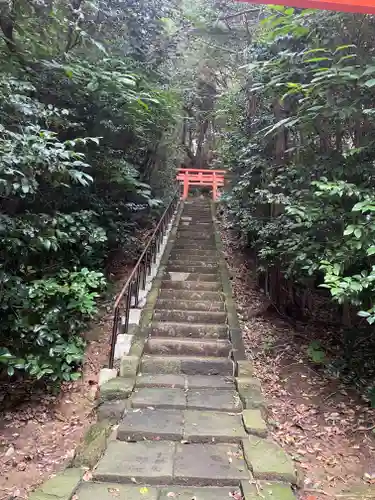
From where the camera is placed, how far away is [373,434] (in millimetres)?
3693

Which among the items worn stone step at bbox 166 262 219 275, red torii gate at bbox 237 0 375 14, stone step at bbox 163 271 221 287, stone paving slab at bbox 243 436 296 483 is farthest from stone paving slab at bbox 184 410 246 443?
worn stone step at bbox 166 262 219 275

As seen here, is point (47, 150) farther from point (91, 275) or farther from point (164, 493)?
point (164, 493)

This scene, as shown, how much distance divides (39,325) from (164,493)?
2462 mm

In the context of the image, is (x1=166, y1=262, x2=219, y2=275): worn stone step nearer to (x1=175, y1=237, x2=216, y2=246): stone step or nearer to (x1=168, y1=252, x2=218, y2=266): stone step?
(x1=168, y1=252, x2=218, y2=266): stone step

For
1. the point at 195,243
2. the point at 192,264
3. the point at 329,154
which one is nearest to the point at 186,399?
the point at 329,154

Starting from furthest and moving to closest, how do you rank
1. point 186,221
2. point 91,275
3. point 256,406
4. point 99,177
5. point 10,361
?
point 186,221, point 99,177, point 91,275, point 10,361, point 256,406

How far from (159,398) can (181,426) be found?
529 mm

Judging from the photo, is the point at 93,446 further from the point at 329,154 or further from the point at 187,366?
the point at 329,154

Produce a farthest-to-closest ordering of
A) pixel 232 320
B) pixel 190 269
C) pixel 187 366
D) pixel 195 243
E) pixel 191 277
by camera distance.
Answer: pixel 195 243
pixel 190 269
pixel 191 277
pixel 232 320
pixel 187 366

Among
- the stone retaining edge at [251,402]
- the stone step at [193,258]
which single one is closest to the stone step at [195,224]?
the stone step at [193,258]

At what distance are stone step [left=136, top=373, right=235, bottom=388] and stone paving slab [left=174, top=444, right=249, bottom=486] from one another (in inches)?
38.8

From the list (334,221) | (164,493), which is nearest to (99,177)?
(334,221)

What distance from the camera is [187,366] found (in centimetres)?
461

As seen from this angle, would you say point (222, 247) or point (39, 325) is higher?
point (222, 247)
